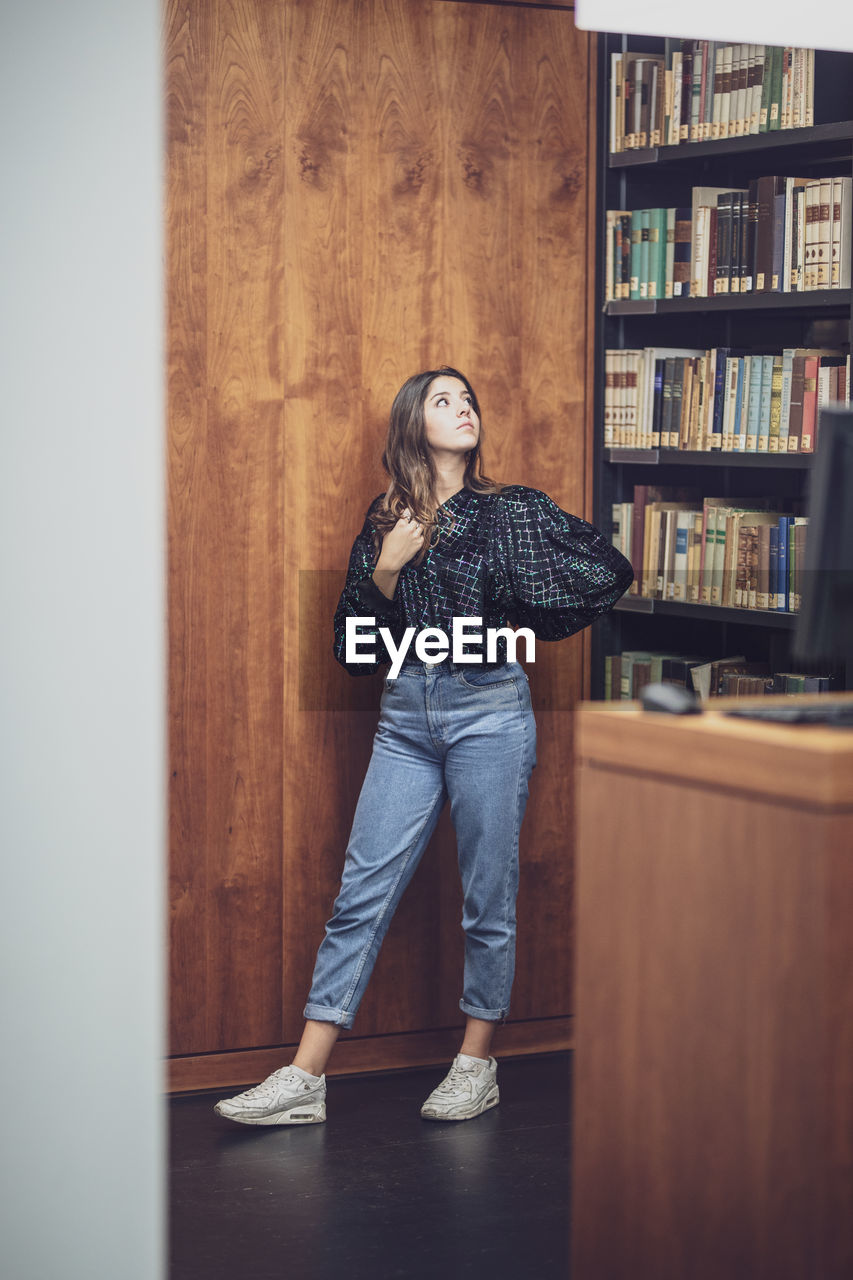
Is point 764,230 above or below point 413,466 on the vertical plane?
above

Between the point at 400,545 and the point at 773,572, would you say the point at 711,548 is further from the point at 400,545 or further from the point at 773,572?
the point at 400,545

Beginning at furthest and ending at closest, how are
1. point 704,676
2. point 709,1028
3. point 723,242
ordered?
point 704,676
point 723,242
point 709,1028

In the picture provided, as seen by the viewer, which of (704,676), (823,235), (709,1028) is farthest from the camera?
(704,676)

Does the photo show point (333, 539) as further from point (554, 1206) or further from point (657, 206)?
point (554, 1206)

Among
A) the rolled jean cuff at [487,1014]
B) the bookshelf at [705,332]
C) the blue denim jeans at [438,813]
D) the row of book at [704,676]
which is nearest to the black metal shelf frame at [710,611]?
the bookshelf at [705,332]

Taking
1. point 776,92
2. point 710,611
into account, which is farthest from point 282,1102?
point 776,92

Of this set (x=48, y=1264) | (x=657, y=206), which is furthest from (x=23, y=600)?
(x=657, y=206)

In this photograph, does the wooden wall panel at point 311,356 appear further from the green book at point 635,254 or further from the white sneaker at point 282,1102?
the white sneaker at point 282,1102

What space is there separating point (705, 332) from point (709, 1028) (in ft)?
8.66

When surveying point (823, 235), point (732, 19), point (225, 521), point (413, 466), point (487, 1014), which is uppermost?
point (732, 19)

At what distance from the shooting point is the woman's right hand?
3.29 metres

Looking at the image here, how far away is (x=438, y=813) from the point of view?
339 centimetres

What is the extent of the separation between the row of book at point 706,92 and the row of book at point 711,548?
89cm

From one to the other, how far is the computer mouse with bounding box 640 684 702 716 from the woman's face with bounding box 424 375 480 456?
5.17ft
